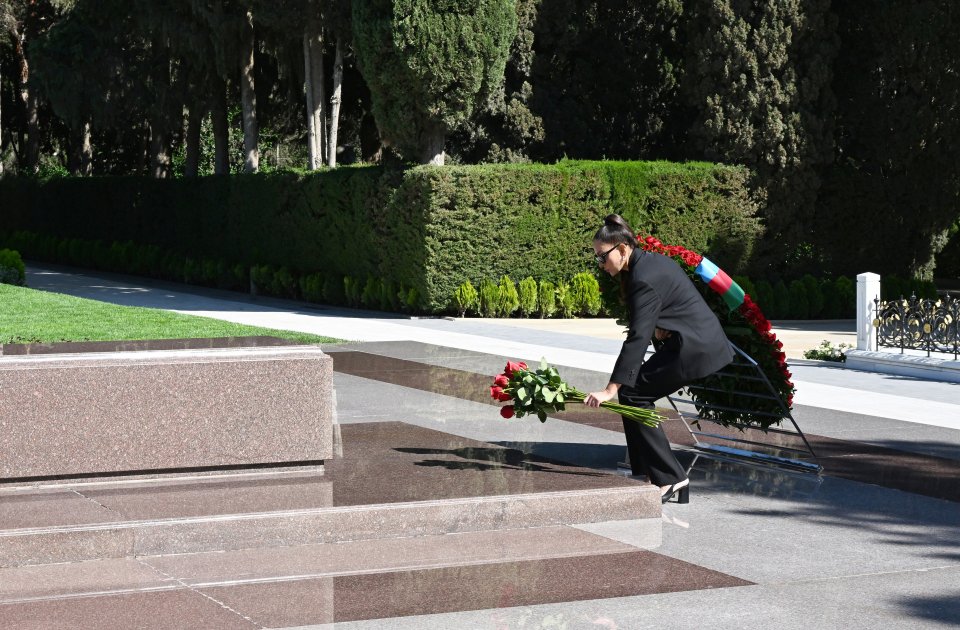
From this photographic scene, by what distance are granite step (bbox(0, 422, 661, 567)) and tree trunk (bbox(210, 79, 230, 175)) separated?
79.0 ft

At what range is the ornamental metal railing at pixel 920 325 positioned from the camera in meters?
14.7

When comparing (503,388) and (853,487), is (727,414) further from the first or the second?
(503,388)

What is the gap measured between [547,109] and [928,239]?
7955 millimetres

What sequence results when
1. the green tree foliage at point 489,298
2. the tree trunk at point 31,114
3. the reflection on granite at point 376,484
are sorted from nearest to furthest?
1. the reflection on granite at point 376,484
2. the green tree foliage at point 489,298
3. the tree trunk at point 31,114

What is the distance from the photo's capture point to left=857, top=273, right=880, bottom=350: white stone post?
1557 cm

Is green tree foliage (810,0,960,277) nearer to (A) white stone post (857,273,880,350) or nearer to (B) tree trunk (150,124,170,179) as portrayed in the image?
(A) white stone post (857,273,880,350)

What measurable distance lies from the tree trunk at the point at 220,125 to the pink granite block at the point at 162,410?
2383 cm

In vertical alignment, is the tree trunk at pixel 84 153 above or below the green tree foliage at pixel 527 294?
above

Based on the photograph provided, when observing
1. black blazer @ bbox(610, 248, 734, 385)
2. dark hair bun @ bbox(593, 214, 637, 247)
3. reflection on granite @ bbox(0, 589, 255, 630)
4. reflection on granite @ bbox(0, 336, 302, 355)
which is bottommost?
reflection on granite @ bbox(0, 589, 255, 630)

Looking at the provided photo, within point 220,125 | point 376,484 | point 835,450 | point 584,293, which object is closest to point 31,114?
point 220,125

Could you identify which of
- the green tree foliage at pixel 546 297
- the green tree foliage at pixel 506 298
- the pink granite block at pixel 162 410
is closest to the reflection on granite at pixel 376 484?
the pink granite block at pixel 162 410

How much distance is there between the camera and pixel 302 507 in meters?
6.79

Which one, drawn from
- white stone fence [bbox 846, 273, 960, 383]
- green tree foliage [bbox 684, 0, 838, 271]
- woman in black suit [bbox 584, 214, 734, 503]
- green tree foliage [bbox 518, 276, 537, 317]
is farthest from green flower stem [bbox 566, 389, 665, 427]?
green tree foliage [bbox 684, 0, 838, 271]

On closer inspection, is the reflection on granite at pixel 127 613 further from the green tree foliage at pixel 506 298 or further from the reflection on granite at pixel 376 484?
the green tree foliage at pixel 506 298
